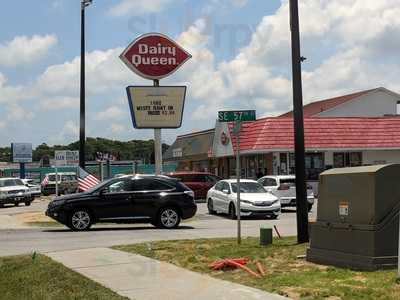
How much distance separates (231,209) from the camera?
2611cm

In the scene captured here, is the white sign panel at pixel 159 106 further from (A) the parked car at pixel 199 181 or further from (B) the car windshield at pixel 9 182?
(B) the car windshield at pixel 9 182

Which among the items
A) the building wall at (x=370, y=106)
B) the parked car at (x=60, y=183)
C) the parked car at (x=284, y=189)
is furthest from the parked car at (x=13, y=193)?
the building wall at (x=370, y=106)

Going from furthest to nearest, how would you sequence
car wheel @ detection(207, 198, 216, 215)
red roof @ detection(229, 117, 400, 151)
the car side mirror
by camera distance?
red roof @ detection(229, 117, 400, 151), car wheel @ detection(207, 198, 216, 215), the car side mirror

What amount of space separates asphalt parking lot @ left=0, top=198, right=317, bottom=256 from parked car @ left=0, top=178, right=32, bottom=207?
12478mm

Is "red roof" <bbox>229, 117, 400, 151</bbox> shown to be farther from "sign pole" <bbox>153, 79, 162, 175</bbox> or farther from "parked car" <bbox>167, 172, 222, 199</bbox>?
"sign pole" <bbox>153, 79, 162, 175</bbox>

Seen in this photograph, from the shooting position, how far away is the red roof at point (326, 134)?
131 feet

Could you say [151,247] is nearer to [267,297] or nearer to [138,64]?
[267,297]

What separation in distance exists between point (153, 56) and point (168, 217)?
320 inches

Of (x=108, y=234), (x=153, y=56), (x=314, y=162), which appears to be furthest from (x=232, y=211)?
(x=314, y=162)

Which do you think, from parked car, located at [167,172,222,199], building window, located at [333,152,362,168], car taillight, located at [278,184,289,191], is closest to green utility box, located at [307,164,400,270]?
car taillight, located at [278,184,289,191]

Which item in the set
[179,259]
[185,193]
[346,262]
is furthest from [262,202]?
[346,262]

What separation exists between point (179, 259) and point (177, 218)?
29.6ft

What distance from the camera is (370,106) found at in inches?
2266

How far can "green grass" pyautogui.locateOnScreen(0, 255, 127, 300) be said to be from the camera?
29.7 ft
